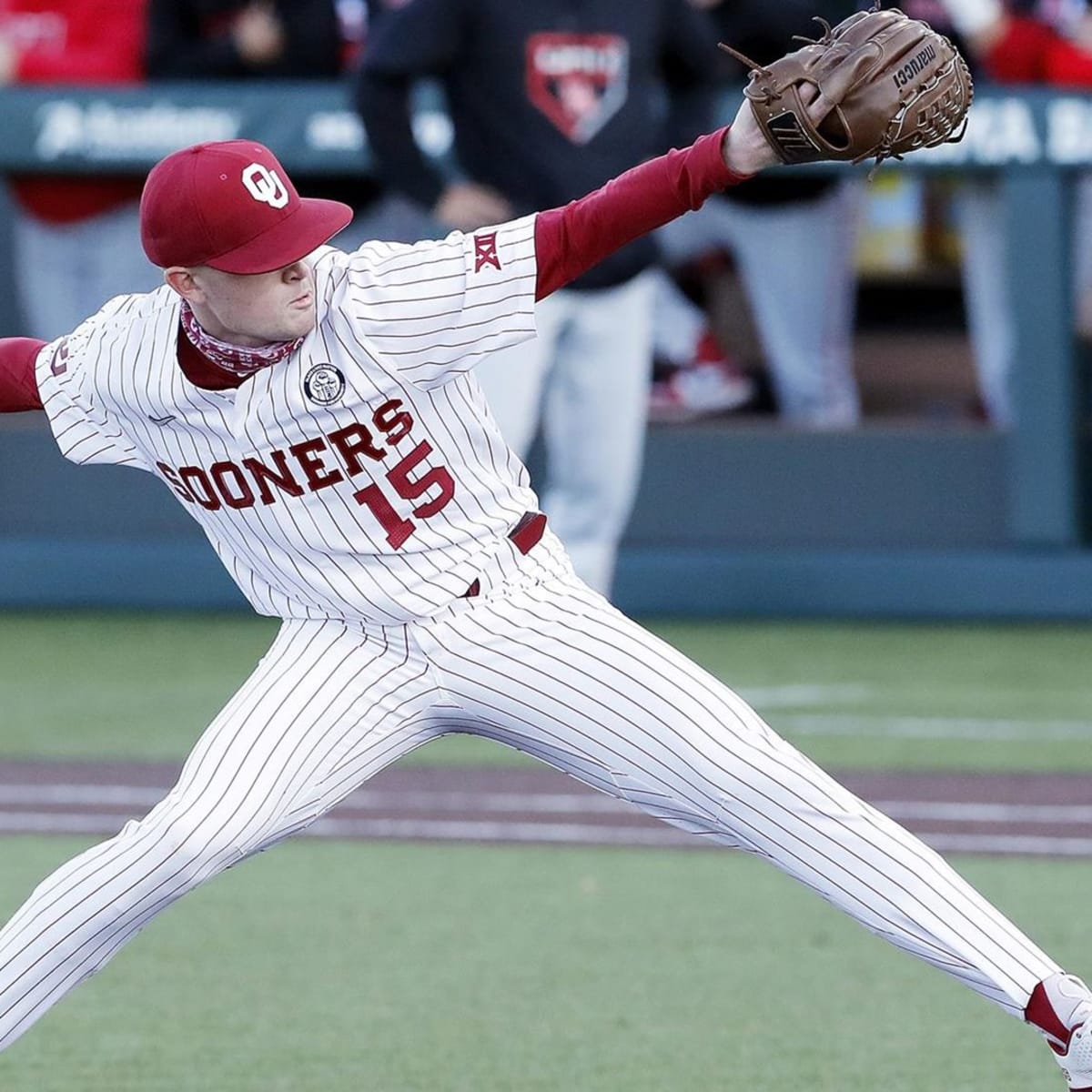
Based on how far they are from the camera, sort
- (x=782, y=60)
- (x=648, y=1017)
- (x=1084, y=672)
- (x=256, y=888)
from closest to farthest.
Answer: (x=782, y=60), (x=648, y=1017), (x=256, y=888), (x=1084, y=672)

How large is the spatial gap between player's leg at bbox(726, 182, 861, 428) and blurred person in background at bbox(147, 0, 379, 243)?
1441 mm

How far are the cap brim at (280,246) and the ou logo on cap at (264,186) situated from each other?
3 cm

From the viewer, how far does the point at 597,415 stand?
695 cm

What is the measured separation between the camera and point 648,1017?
13.5ft

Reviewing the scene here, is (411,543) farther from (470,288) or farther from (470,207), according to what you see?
(470,207)

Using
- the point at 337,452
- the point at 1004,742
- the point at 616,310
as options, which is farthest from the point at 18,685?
the point at 337,452

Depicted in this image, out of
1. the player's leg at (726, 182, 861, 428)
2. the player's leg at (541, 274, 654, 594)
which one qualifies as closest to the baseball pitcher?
the player's leg at (541, 274, 654, 594)

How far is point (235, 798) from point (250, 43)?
550 centimetres

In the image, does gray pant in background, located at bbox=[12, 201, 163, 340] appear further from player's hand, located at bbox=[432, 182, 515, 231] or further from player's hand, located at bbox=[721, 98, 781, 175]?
player's hand, located at bbox=[721, 98, 781, 175]

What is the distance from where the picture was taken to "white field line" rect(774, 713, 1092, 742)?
257 inches

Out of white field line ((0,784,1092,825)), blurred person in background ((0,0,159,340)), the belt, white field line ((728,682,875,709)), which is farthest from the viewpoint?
blurred person in background ((0,0,159,340))

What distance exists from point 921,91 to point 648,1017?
1.73 metres

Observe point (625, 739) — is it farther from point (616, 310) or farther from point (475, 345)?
point (616, 310)

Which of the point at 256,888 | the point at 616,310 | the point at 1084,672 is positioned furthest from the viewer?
the point at 1084,672
